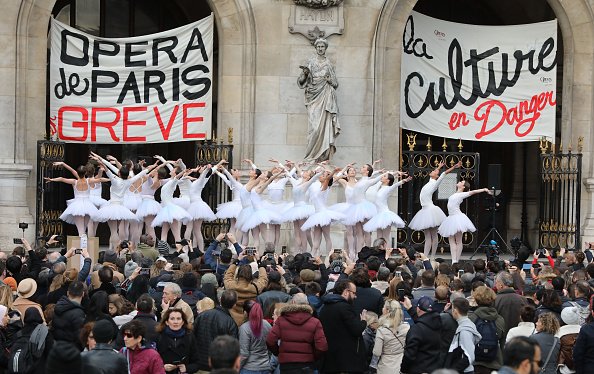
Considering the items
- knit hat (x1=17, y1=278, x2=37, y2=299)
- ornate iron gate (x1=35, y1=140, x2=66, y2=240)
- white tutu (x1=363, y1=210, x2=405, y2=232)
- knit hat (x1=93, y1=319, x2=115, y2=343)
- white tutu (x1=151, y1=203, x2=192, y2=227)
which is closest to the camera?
knit hat (x1=93, y1=319, x2=115, y2=343)

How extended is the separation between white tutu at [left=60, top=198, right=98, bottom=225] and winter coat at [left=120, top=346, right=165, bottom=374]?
1229 cm

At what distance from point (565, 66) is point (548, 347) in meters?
16.6

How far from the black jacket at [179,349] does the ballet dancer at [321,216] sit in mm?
11213

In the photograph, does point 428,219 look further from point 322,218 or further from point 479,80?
point 479,80

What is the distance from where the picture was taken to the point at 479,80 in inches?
1053

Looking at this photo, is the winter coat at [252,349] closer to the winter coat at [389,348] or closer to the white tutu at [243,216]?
the winter coat at [389,348]

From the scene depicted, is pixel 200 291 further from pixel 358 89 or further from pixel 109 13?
pixel 109 13

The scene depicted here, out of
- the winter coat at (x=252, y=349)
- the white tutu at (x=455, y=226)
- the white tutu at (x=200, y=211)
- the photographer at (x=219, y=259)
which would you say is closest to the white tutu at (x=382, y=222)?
the white tutu at (x=455, y=226)

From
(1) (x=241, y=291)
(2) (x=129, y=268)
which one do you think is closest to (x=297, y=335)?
(1) (x=241, y=291)

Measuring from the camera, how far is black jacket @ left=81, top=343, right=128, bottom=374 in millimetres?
9047

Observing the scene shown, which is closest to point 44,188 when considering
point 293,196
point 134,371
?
point 293,196

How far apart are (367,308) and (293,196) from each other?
11.0m

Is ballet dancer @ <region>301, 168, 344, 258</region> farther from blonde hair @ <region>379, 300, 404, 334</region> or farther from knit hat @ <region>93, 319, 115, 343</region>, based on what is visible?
knit hat @ <region>93, 319, 115, 343</region>

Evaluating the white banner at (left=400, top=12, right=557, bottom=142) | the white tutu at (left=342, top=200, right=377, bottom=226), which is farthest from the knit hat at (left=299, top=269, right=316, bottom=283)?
the white banner at (left=400, top=12, right=557, bottom=142)
